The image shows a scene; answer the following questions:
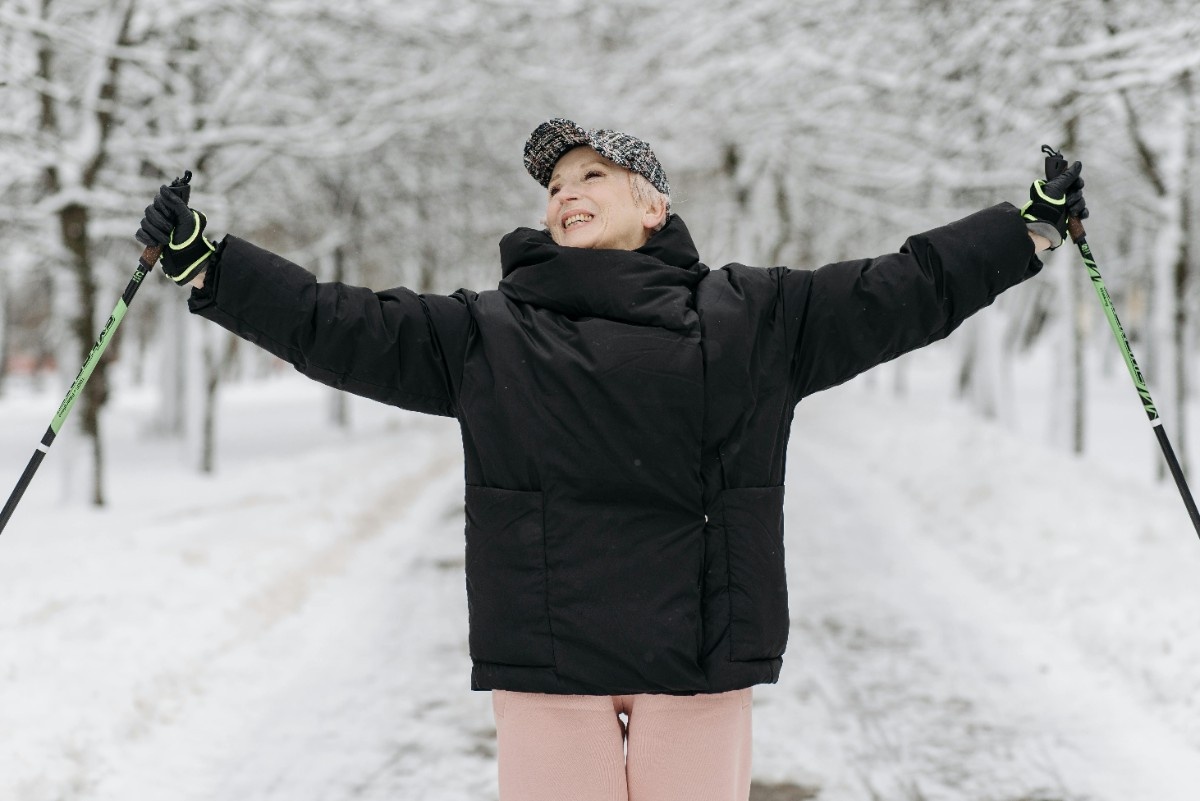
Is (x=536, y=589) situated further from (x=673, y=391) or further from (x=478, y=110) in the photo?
(x=478, y=110)

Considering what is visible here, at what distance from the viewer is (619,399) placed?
2.21m

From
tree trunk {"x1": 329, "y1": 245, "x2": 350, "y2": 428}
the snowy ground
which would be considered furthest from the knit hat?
tree trunk {"x1": 329, "y1": 245, "x2": 350, "y2": 428}

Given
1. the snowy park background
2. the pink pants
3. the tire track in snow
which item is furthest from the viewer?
the snowy park background

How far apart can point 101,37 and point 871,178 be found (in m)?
12.4

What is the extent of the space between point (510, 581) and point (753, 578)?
1.59 feet

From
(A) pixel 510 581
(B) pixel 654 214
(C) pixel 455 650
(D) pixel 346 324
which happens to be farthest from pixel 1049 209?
(C) pixel 455 650

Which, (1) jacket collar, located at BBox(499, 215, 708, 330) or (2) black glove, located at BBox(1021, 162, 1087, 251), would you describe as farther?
(2) black glove, located at BBox(1021, 162, 1087, 251)

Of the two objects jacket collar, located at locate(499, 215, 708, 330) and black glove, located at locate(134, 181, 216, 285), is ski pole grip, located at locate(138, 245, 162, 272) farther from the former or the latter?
jacket collar, located at locate(499, 215, 708, 330)

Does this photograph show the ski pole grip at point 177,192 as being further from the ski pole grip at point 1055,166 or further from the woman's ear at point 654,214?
the ski pole grip at point 1055,166

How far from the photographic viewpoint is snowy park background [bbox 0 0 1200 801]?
201 inches

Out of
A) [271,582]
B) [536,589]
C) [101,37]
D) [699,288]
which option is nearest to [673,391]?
[699,288]

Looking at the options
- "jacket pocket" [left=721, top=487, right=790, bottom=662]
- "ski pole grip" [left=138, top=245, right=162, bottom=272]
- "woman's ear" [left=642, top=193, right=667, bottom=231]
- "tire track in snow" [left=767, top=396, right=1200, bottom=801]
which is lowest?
"tire track in snow" [left=767, top=396, right=1200, bottom=801]

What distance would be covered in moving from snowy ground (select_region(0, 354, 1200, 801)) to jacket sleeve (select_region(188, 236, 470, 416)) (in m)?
2.64

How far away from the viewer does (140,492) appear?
13273mm
